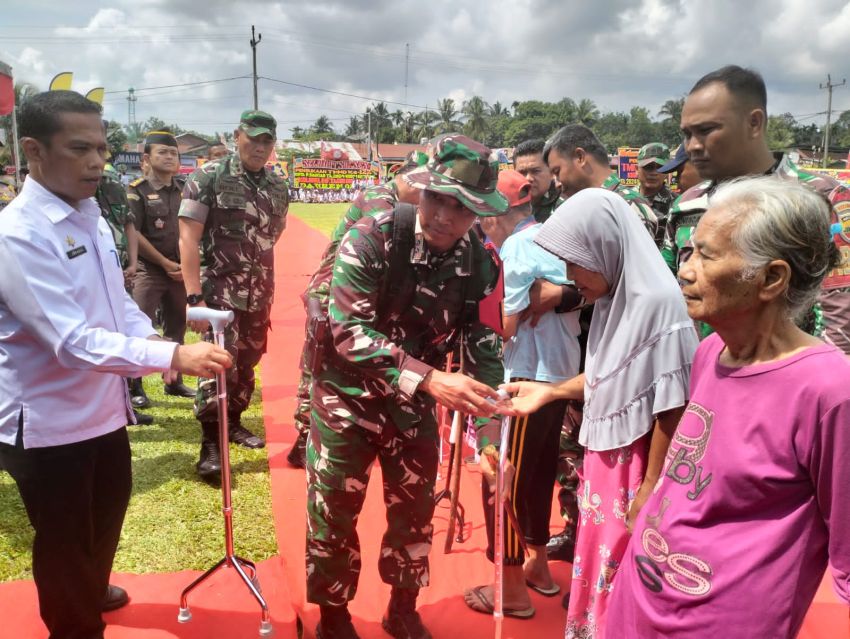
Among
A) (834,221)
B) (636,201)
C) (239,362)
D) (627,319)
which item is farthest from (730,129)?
(239,362)

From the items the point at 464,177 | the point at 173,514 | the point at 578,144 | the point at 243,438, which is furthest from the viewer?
the point at 243,438

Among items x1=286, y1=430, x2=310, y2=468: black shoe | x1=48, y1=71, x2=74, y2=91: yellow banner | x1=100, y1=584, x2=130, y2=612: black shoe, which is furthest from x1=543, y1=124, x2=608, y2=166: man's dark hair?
x1=48, y1=71, x2=74, y2=91: yellow banner

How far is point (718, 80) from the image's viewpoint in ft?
7.85

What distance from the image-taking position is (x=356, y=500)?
8.39 ft

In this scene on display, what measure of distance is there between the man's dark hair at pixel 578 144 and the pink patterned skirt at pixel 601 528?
5.91 ft

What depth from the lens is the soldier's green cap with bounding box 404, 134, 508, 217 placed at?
2.12 m

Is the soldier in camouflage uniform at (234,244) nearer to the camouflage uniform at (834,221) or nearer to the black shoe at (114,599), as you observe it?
the black shoe at (114,599)

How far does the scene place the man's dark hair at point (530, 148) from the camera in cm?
421

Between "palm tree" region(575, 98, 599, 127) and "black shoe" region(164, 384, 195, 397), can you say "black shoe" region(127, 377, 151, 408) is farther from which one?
"palm tree" region(575, 98, 599, 127)

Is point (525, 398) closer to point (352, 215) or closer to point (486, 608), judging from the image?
point (486, 608)

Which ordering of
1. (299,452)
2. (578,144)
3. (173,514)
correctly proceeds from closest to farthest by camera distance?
1. (578,144)
2. (173,514)
3. (299,452)

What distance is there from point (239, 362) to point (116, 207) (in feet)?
6.18

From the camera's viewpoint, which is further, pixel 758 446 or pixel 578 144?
pixel 578 144

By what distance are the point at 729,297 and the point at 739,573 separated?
0.58 meters
